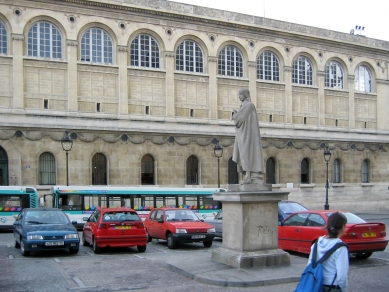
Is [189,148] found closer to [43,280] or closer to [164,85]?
[164,85]

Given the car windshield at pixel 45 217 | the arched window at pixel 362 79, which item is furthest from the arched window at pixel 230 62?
the car windshield at pixel 45 217

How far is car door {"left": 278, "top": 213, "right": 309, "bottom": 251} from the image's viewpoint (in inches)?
635

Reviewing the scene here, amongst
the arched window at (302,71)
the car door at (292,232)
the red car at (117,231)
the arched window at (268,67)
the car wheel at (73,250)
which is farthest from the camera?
the arched window at (302,71)

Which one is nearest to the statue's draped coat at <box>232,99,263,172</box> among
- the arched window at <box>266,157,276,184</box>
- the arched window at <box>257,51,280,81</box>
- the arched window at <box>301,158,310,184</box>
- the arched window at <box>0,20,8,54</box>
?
the arched window at <box>0,20,8,54</box>

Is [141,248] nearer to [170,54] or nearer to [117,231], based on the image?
[117,231]

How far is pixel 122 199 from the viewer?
29234 mm

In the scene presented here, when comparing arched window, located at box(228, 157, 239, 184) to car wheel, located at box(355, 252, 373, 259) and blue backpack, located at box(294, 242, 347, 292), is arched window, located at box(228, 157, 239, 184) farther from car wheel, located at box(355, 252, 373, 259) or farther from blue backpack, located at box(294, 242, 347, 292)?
blue backpack, located at box(294, 242, 347, 292)

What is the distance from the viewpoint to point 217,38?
127 feet

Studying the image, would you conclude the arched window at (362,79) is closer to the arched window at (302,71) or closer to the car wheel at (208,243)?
the arched window at (302,71)

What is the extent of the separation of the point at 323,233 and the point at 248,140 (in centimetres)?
405

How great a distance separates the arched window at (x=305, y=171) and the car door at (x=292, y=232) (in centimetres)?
2533

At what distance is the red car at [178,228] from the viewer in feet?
61.1

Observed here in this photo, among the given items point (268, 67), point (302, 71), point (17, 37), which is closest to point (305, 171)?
point (302, 71)

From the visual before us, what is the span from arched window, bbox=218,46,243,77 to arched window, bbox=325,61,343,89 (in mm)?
8345
